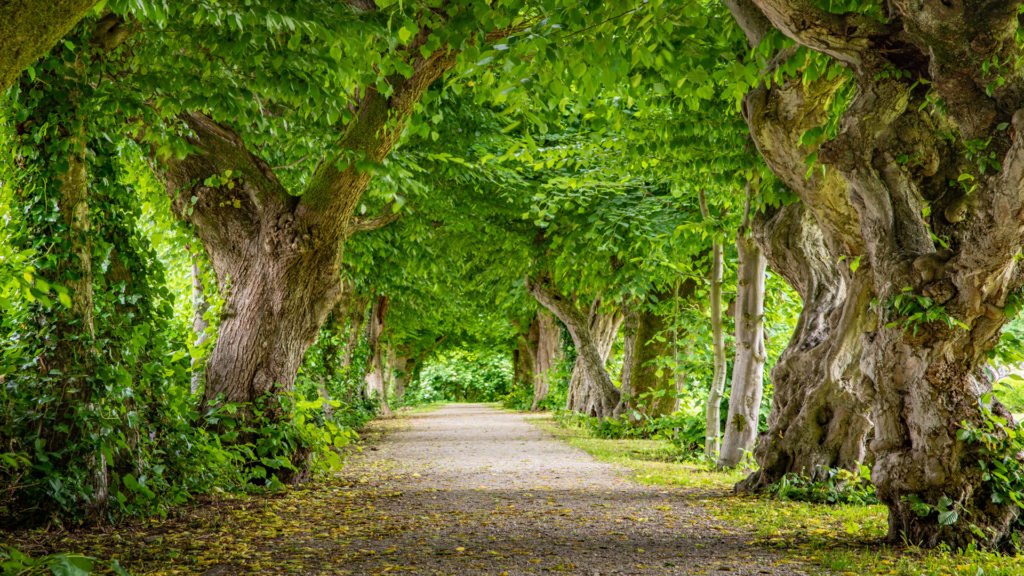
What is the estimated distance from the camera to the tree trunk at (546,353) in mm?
26109

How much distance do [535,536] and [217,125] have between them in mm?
5591

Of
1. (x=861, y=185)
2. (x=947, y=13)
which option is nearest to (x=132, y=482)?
(x=861, y=185)

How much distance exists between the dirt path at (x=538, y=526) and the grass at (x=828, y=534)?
230 millimetres

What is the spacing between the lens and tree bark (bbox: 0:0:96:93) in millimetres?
2297

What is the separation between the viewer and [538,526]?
5.96 m

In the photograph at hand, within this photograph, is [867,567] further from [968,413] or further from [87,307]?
[87,307]

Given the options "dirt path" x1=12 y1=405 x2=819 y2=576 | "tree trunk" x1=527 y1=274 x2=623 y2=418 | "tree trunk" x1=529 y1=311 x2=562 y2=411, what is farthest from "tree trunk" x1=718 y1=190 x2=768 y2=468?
"tree trunk" x1=529 y1=311 x2=562 y2=411

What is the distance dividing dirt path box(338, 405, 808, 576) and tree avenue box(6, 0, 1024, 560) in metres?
1.10

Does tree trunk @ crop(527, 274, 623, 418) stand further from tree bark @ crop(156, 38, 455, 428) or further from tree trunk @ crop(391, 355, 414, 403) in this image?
tree trunk @ crop(391, 355, 414, 403)

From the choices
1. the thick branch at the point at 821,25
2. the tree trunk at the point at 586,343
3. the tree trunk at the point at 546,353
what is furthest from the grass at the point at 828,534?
the tree trunk at the point at 546,353

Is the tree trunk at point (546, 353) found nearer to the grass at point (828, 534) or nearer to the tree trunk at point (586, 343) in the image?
the tree trunk at point (586, 343)

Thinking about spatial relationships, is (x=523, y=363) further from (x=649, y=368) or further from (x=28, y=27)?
(x=28, y=27)

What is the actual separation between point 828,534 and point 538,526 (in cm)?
226

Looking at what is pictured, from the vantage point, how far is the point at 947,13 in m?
4.04
